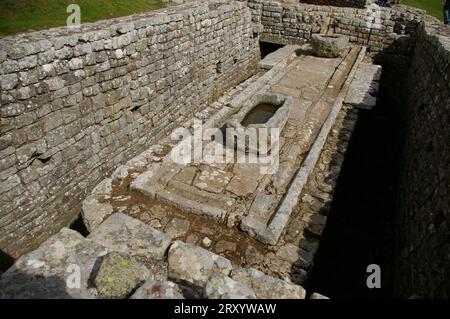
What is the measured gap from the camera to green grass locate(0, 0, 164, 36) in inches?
337

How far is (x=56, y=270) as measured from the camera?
7.52 feet

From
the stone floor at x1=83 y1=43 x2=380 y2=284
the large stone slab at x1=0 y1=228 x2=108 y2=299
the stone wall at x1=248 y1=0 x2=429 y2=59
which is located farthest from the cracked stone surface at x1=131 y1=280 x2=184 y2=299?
the stone wall at x1=248 y1=0 x2=429 y2=59

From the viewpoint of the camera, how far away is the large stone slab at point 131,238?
10.0ft

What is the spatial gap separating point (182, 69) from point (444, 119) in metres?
5.61

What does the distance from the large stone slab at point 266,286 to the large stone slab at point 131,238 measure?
2.47 feet

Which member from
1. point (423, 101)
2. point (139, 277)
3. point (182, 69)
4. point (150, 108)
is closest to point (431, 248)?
point (139, 277)

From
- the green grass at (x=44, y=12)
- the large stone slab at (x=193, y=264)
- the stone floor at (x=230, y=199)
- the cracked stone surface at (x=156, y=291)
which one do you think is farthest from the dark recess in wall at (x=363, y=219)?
the green grass at (x=44, y=12)

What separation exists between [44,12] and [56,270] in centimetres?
989

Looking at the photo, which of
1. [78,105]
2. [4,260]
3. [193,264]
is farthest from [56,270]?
[78,105]

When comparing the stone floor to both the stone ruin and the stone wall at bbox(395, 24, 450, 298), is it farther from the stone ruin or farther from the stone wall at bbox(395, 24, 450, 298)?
the stone wall at bbox(395, 24, 450, 298)

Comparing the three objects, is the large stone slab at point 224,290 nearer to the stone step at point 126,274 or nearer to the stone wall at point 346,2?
the stone step at point 126,274

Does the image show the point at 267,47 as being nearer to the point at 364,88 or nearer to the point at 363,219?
the point at 364,88

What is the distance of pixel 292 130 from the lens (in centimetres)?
632

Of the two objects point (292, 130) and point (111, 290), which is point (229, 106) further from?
point (111, 290)
